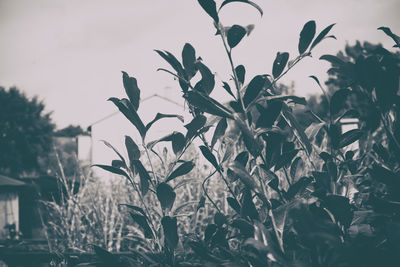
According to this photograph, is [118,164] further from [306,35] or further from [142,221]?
[306,35]

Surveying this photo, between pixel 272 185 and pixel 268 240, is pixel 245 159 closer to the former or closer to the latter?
pixel 272 185

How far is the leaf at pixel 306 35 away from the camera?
0.86 m

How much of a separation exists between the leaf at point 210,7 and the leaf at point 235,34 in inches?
2.1

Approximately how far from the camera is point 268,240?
2.27ft

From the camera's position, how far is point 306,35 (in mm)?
871

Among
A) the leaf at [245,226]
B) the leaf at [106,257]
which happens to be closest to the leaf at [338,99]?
the leaf at [245,226]

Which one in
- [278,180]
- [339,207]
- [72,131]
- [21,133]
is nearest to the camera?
[339,207]

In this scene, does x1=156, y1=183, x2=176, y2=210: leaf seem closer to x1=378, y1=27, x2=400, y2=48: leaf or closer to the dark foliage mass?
the dark foliage mass

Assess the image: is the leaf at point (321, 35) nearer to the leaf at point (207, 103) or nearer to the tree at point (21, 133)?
the leaf at point (207, 103)

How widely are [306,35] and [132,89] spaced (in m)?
0.54

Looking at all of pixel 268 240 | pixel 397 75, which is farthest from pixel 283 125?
pixel 268 240

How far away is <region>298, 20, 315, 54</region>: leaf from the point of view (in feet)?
2.83

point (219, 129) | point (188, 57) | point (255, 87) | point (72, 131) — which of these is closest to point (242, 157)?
point (219, 129)

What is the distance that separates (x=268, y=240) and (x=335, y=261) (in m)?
0.14
